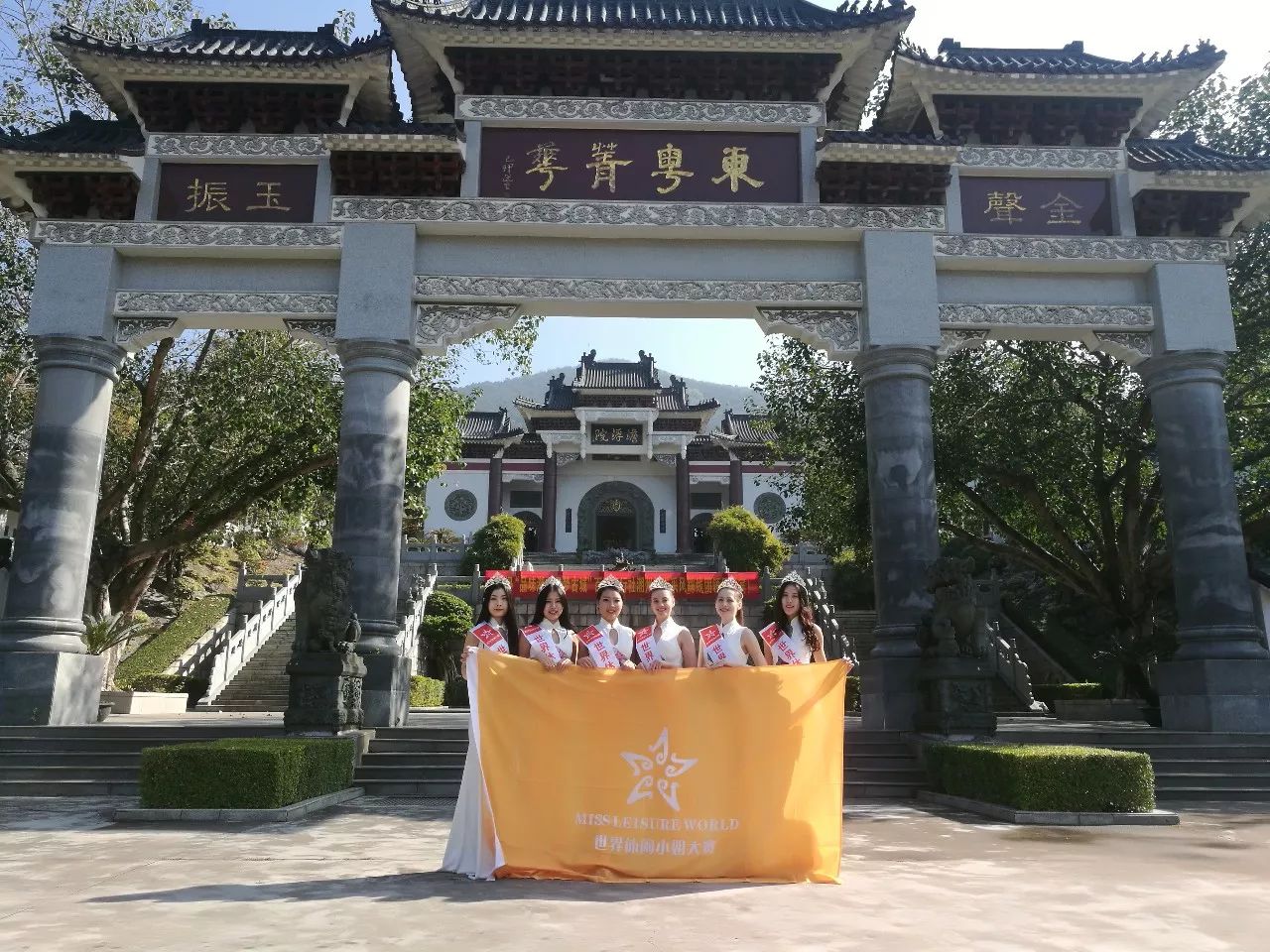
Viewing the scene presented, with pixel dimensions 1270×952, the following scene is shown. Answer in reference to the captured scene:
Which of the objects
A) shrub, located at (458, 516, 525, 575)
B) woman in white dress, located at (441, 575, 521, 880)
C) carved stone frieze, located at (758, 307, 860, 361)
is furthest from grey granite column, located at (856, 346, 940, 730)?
shrub, located at (458, 516, 525, 575)

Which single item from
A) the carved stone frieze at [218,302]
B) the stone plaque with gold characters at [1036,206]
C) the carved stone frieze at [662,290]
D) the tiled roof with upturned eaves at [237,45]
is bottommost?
the carved stone frieze at [218,302]

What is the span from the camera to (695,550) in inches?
1769

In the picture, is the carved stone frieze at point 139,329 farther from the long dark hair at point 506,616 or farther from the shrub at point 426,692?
the shrub at point 426,692

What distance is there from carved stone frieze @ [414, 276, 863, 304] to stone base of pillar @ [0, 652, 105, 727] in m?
6.31

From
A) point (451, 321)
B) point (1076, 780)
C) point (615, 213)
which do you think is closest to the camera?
point (1076, 780)

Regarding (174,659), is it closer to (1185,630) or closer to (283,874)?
(283,874)

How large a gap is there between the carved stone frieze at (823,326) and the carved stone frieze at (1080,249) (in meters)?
1.52

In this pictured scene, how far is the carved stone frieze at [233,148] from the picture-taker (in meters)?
12.2

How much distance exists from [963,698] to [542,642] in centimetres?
545

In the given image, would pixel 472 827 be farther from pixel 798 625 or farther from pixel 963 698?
pixel 963 698

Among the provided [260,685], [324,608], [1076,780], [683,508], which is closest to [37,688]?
[324,608]

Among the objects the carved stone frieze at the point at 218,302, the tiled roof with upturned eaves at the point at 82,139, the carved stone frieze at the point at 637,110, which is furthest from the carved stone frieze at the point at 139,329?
the carved stone frieze at the point at 637,110

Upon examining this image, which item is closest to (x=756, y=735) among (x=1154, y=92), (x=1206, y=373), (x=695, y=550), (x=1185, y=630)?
(x=1185, y=630)

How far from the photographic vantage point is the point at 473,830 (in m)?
4.88
